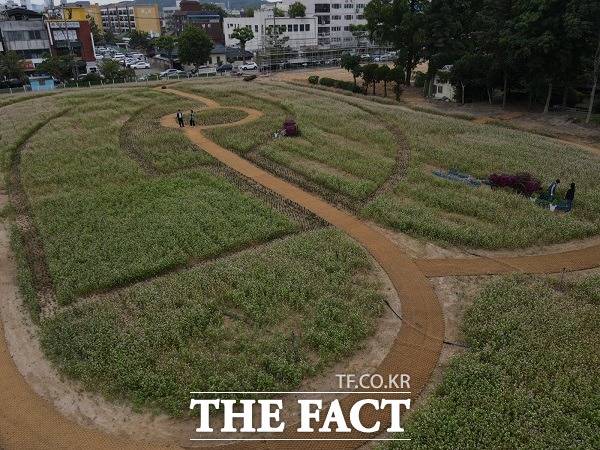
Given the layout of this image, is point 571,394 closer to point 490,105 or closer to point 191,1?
point 490,105

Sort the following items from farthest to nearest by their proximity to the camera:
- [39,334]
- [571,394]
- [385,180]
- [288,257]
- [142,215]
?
1. [385,180]
2. [142,215]
3. [288,257]
4. [39,334]
5. [571,394]

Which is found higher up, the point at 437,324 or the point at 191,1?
the point at 191,1

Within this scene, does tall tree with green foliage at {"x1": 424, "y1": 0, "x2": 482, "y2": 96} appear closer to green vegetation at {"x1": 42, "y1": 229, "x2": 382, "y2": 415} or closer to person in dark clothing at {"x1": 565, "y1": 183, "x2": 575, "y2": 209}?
person in dark clothing at {"x1": 565, "y1": 183, "x2": 575, "y2": 209}

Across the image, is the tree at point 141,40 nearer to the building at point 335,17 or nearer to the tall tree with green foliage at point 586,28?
the building at point 335,17

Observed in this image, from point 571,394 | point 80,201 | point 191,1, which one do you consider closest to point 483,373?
point 571,394

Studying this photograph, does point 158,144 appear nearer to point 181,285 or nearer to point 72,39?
point 181,285

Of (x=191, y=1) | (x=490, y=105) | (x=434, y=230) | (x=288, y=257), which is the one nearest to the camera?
(x=288, y=257)
